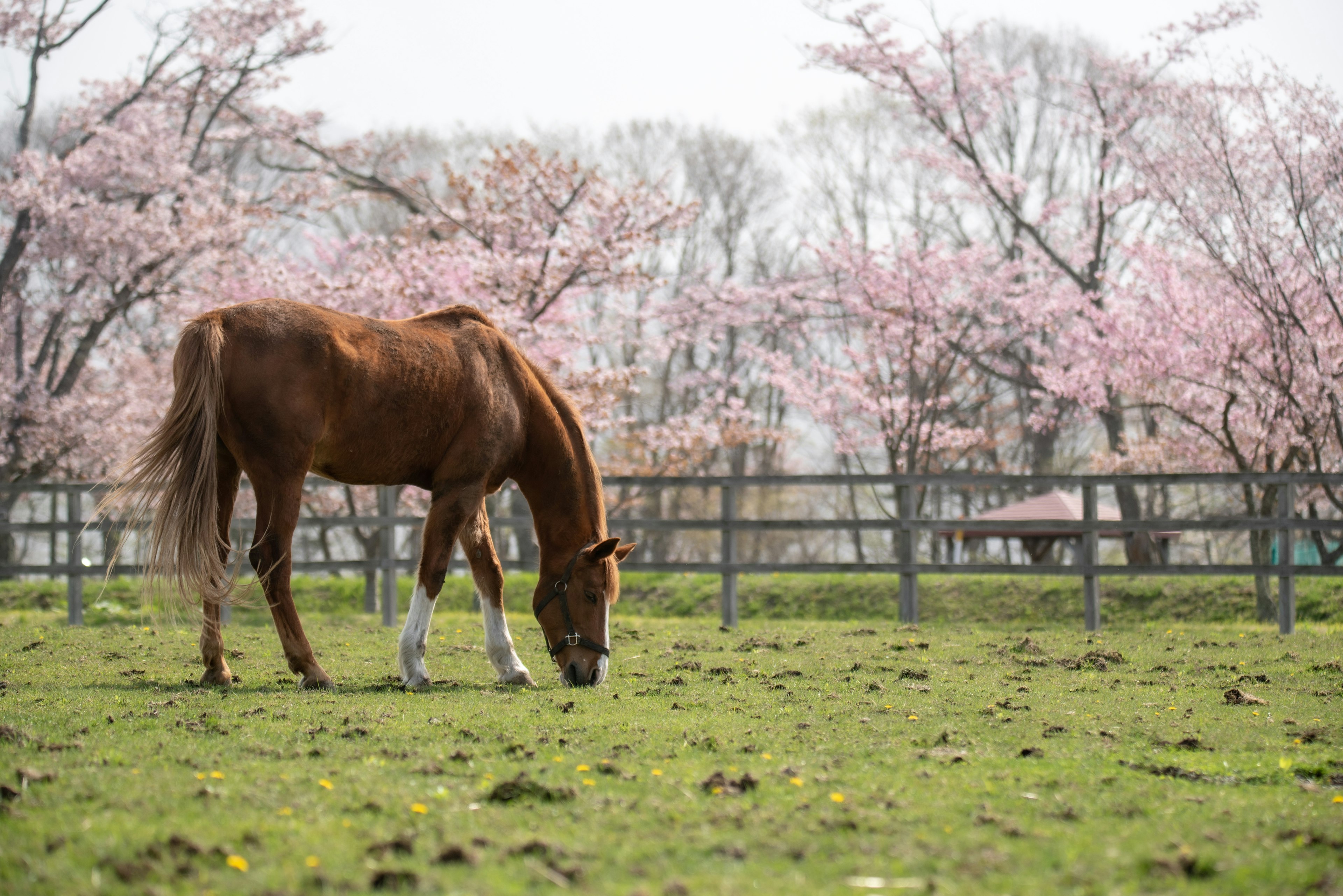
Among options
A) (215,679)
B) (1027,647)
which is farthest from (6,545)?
(1027,647)

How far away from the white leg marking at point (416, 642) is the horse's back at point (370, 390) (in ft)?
2.31

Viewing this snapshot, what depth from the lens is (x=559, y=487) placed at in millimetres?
5863

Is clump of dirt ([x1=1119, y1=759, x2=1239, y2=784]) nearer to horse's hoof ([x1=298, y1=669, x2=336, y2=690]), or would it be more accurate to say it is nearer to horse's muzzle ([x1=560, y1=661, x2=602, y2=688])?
horse's muzzle ([x1=560, y1=661, x2=602, y2=688])

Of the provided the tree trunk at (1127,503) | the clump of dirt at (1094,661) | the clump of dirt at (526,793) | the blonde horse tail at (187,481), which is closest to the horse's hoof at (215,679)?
the blonde horse tail at (187,481)

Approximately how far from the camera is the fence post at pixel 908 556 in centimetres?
989

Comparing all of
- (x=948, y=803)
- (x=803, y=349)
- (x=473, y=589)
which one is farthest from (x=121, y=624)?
(x=803, y=349)

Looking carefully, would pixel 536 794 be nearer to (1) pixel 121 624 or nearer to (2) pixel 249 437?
(2) pixel 249 437

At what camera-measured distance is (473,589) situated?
1391cm

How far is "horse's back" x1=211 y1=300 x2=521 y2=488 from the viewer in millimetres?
5102

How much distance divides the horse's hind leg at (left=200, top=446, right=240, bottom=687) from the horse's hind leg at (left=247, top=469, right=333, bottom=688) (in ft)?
0.61

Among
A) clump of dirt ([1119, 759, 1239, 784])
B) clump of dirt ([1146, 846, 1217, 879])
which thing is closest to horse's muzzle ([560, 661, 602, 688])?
clump of dirt ([1119, 759, 1239, 784])

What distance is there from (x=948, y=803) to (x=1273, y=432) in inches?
428

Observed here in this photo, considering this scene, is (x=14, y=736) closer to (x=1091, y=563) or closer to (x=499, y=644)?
(x=499, y=644)

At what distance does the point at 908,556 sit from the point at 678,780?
7.27 metres
